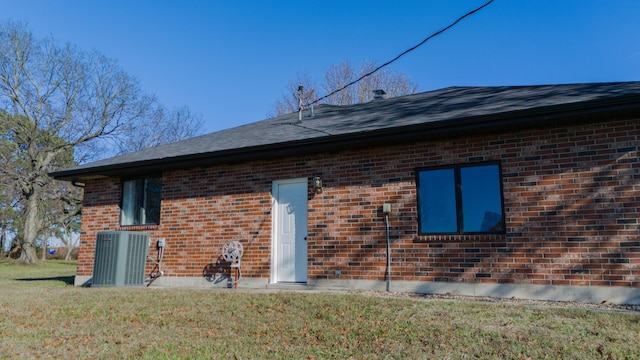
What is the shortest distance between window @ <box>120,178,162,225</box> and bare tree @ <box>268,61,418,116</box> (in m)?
16.4

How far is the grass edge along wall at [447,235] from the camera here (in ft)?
21.0

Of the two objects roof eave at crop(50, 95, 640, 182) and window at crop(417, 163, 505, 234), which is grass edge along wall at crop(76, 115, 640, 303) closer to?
window at crop(417, 163, 505, 234)

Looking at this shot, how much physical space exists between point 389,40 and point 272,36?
17.2 ft

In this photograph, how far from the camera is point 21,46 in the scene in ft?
72.1

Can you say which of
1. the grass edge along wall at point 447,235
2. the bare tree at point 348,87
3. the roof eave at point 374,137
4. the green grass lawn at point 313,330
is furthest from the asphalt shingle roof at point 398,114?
the bare tree at point 348,87

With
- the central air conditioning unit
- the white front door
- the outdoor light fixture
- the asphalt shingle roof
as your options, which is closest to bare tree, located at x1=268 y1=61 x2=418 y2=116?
the asphalt shingle roof

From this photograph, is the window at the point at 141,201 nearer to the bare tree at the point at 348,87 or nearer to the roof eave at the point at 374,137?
the roof eave at the point at 374,137

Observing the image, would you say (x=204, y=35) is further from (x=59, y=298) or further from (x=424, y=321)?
(x=424, y=321)

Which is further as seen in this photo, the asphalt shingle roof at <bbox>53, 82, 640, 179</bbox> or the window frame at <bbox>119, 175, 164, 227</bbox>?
the window frame at <bbox>119, 175, 164, 227</bbox>

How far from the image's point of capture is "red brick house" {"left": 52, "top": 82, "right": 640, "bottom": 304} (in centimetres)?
644

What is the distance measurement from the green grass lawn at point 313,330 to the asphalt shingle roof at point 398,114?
2.90 metres

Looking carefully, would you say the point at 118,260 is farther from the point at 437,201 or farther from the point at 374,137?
the point at 437,201

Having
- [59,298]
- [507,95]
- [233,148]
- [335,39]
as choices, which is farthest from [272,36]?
[59,298]

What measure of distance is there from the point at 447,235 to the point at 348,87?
20.6 m
